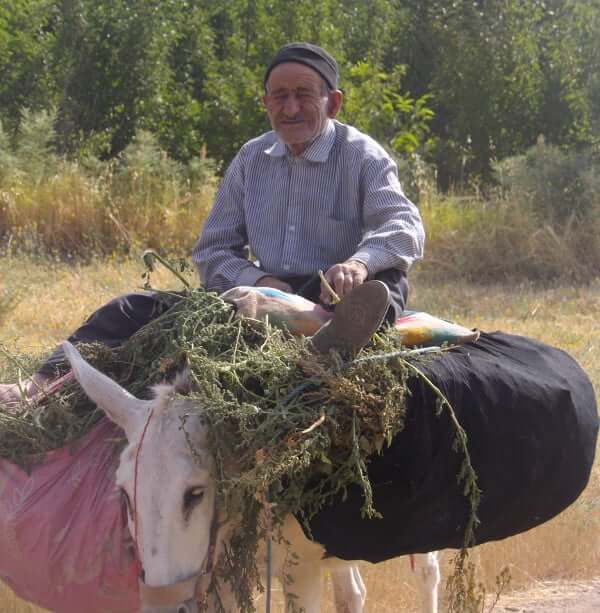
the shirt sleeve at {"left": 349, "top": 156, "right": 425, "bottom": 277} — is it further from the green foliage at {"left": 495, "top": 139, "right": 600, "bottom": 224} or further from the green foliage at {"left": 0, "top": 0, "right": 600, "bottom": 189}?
the green foliage at {"left": 0, "top": 0, "right": 600, "bottom": 189}

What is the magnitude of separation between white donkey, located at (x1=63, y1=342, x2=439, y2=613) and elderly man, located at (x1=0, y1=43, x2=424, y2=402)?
0.69m

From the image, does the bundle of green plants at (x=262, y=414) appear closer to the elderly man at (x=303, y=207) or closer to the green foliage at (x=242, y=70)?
the elderly man at (x=303, y=207)

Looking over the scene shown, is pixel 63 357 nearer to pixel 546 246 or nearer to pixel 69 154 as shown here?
pixel 546 246

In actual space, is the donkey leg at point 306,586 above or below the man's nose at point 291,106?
below

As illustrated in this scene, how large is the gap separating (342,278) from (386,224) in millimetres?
499

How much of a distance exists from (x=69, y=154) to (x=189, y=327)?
11.4 meters

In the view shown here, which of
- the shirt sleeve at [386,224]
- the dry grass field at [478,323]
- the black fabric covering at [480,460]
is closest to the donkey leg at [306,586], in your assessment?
the black fabric covering at [480,460]

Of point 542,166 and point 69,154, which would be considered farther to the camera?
point 69,154

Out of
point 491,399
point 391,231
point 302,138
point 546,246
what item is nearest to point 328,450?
point 491,399

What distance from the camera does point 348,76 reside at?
14867mm

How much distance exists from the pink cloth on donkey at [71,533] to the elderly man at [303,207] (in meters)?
0.51

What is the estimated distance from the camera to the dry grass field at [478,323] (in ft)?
17.4

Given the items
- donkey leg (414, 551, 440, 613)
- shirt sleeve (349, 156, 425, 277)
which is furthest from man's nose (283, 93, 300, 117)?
donkey leg (414, 551, 440, 613)

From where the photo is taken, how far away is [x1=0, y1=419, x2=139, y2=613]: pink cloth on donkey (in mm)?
3326
